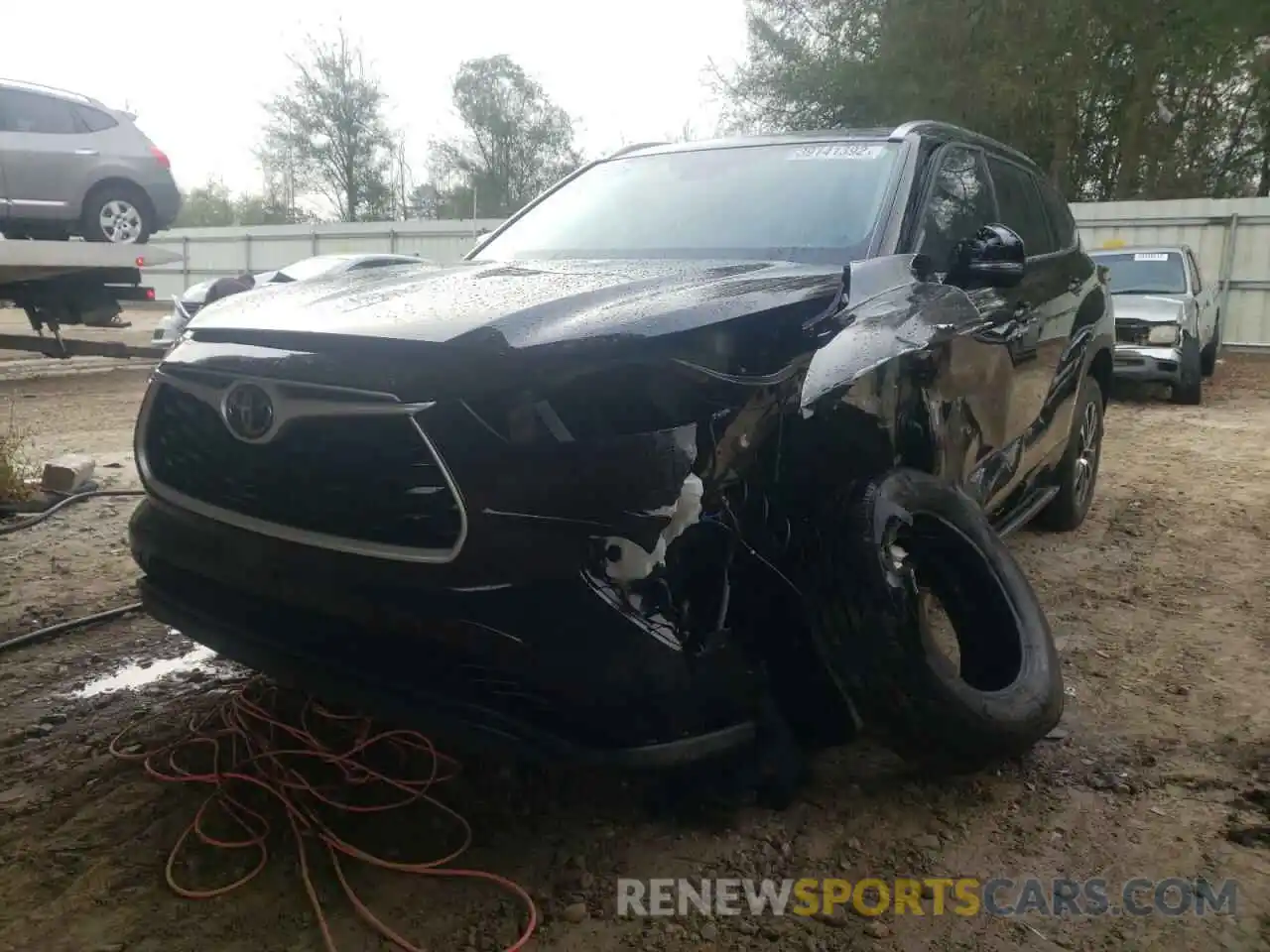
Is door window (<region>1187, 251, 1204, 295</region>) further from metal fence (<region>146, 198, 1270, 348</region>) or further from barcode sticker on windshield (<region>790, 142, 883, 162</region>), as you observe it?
barcode sticker on windshield (<region>790, 142, 883, 162</region>)

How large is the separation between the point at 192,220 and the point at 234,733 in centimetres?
3261

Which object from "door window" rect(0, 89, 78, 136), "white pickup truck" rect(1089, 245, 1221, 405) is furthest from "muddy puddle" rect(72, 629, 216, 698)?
"white pickup truck" rect(1089, 245, 1221, 405)

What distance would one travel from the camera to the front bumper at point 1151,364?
983 cm

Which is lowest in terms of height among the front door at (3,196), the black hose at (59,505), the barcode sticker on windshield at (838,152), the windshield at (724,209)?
the black hose at (59,505)

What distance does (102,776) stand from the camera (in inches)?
101

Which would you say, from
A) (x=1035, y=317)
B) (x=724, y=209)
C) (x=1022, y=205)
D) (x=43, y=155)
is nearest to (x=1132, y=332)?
(x=1022, y=205)

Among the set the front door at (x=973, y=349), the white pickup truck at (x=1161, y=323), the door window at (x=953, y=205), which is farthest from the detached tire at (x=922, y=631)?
the white pickup truck at (x=1161, y=323)

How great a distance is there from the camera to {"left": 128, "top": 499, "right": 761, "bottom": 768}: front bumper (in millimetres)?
1891

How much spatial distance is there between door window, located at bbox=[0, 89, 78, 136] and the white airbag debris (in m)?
9.24

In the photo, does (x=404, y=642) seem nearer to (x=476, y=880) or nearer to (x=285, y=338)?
(x=476, y=880)

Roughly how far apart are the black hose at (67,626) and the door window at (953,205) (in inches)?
122

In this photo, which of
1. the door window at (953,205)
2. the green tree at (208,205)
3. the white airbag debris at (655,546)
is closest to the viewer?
the white airbag debris at (655,546)

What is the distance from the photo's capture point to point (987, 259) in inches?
120

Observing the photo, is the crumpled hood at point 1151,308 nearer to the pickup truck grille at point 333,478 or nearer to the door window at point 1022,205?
the door window at point 1022,205
